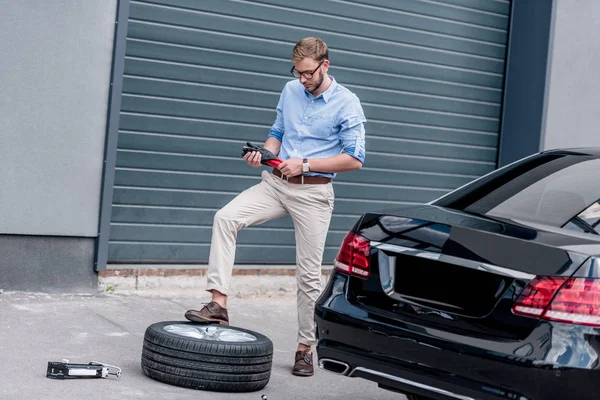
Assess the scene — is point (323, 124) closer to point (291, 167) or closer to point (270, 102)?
point (291, 167)

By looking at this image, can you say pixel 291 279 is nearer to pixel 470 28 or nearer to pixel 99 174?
pixel 99 174

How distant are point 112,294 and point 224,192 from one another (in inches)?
54.7

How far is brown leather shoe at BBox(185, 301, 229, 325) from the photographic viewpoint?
5.73 m

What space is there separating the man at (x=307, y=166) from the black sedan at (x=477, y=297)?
52.9 inches

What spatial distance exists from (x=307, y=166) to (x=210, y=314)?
3.51 ft

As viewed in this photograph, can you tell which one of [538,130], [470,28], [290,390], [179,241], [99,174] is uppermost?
[470,28]

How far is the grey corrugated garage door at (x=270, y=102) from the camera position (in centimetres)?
796

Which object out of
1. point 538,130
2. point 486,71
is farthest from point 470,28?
point 538,130

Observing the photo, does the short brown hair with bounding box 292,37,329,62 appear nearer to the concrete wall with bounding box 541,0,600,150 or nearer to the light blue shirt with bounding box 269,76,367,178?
the light blue shirt with bounding box 269,76,367,178

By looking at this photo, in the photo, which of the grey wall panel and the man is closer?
the man

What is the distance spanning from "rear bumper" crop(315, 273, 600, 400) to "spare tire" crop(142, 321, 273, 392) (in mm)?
880

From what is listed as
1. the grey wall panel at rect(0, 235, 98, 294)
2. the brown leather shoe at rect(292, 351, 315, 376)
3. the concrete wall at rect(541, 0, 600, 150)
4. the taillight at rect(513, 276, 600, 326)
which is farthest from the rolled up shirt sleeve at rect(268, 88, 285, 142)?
the concrete wall at rect(541, 0, 600, 150)

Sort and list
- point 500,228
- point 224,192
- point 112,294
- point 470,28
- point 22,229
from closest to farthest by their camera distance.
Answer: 1. point 500,228
2. point 22,229
3. point 112,294
4. point 224,192
5. point 470,28

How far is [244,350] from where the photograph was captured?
532 centimetres
